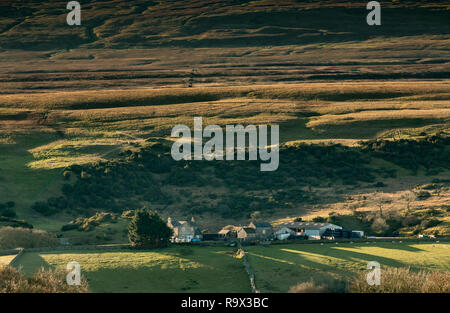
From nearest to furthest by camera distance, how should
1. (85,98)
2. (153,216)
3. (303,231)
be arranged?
(153,216) < (303,231) < (85,98)

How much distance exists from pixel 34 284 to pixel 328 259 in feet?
86.8

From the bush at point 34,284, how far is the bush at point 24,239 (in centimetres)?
2241

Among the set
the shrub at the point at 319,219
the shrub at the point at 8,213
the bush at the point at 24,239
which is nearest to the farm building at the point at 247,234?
the shrub at the point at 319,219

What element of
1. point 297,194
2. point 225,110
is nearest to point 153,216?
point 297,194

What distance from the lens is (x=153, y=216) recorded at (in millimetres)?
70438

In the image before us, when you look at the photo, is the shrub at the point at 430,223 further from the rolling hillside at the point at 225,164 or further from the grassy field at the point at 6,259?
the grassy field at the point at 6,259

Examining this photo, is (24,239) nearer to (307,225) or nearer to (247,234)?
(247,234)

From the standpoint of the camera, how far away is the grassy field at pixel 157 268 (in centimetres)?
5469

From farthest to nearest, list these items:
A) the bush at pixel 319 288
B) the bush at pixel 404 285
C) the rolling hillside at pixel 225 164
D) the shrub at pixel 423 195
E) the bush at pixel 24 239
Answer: the shrub at pixel 423 195, the rolling hillside at pixel 225 164, the bush at pixel 24 239, the bush at pixel 404 285, the bush at pixel 319 288

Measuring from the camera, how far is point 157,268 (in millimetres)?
60031

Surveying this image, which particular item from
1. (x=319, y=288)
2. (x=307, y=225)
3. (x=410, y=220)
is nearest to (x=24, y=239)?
(x=307, y=225)
